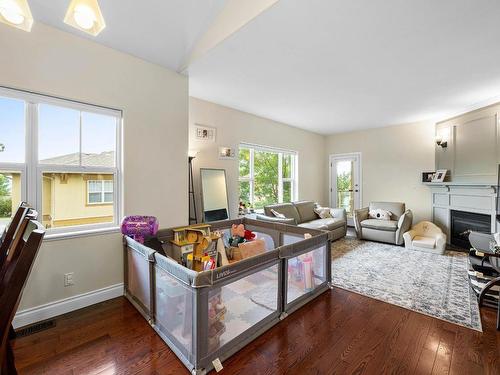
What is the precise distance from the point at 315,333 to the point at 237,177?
2975mm

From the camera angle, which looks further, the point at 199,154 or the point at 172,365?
the point at 199,154

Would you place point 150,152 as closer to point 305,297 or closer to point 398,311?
point 305,297

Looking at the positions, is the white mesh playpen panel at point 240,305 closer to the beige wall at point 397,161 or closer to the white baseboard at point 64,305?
the white baseboard at point 64,305

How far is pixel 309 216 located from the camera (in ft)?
16.8

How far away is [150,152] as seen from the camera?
268cm

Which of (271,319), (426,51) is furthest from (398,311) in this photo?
(426,51)

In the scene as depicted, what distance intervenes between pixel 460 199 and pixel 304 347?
4.35m

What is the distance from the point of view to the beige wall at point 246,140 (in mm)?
3891

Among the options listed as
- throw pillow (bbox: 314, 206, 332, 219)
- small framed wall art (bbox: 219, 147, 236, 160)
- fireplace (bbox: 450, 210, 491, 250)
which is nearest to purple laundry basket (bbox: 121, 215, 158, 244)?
small framed wall art (bbox: 219, 147, 236, 160)

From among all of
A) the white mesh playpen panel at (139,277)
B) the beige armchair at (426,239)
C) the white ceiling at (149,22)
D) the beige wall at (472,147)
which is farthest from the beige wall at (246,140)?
the beige wall at (472,147)

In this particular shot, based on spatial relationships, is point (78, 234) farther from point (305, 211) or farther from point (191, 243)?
point (305, 211)

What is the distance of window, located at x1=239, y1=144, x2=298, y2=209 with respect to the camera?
4.80 m

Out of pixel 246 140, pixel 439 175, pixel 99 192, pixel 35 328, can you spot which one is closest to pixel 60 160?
pixel 99 192

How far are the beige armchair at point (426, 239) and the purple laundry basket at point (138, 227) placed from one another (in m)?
4.22
